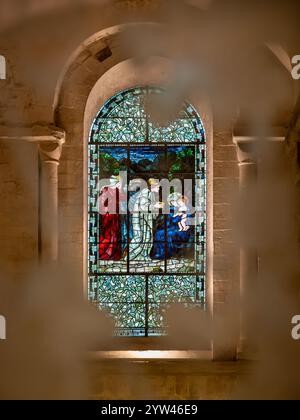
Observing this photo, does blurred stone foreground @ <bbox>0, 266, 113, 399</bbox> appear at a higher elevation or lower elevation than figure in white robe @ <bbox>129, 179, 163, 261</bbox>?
lower

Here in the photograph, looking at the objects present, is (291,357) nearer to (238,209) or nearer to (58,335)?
(238,209)

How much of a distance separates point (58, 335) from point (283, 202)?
2707 mm

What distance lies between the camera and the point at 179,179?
6.05 m

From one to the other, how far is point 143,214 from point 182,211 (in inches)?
17.8

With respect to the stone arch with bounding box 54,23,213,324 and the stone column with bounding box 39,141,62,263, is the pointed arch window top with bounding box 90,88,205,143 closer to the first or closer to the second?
the stone arch with bounding box 54,23,213,324

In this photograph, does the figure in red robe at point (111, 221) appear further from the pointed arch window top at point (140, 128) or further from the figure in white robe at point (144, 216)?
the pointed arch window top at point (140, 128)

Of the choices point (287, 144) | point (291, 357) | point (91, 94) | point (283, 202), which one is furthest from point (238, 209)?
point (91, 94)

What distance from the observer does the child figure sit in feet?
19.7

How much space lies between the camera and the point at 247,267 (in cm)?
544

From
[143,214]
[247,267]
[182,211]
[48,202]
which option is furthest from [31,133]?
[247,267]

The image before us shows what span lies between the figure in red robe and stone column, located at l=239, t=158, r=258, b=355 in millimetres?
1414

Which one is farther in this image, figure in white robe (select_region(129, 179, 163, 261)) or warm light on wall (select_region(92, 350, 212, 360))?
figure in white robe (select_region(129, 179, 163, 261))

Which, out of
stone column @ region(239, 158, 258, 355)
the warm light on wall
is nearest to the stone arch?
stone column @ region(239, 158, 258, 355)

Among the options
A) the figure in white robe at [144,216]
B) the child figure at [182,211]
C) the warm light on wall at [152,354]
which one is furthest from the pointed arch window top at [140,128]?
the warm light on wall at [152,354]
